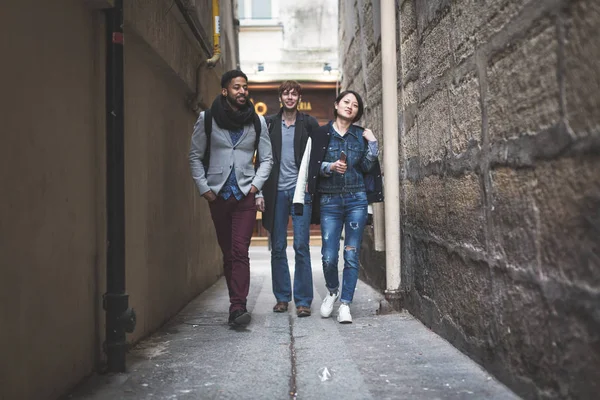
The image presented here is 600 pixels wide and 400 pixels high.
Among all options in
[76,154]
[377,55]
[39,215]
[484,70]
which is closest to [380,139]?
[377,55]

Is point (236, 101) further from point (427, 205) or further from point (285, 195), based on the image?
point (427, 205)

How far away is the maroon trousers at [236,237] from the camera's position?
453cm

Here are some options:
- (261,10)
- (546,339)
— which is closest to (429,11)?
(546,339)

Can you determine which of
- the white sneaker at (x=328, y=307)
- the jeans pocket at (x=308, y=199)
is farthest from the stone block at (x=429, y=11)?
the white sneaker at (x=328, y=307)

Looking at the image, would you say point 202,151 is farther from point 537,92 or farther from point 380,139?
point 537,92

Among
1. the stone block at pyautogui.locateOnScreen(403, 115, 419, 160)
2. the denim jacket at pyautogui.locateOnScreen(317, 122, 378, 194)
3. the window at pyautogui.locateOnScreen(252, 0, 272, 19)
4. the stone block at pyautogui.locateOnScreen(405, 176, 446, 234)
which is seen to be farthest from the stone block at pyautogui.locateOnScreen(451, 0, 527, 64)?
the window at pyautogui.locateOnScreen(252, 0, 272, 19)

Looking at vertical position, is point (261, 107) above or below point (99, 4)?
above

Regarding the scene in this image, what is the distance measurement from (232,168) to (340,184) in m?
0.75

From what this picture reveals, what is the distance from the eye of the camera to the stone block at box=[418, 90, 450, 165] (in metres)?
3.76

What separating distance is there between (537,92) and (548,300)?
73cm

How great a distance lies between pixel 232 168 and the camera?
15.4 feet

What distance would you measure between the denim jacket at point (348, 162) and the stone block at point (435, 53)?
0.72 m

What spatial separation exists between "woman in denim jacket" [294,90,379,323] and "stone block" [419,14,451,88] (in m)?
0.71

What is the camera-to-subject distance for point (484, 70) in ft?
9.93
